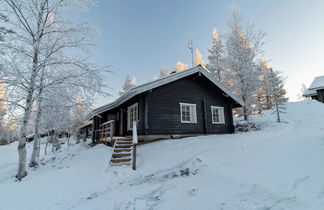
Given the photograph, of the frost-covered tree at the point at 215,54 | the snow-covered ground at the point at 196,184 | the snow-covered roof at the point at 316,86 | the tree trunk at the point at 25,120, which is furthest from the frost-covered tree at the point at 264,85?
the tree trunk at the point at 25,120

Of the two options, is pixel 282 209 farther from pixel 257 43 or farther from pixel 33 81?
pixel 257 43

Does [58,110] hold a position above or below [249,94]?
below

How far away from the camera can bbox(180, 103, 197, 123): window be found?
9.94 metres

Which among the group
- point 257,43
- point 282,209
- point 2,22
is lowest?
point 282,209

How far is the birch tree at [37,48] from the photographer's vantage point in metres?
6.03

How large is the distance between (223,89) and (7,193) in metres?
11.9

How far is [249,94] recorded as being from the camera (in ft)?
43.8

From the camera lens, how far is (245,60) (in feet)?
43.8

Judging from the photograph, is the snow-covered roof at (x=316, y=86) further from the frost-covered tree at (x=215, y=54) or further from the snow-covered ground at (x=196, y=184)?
the snow-covered ground at (x=196, y=184)

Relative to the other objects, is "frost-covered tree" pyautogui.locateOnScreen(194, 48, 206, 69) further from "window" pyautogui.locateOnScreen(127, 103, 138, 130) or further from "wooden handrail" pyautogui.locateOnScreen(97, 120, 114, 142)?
"wooden handrail" pyautogui.locateOnScreen(97, 120, 114, 142)

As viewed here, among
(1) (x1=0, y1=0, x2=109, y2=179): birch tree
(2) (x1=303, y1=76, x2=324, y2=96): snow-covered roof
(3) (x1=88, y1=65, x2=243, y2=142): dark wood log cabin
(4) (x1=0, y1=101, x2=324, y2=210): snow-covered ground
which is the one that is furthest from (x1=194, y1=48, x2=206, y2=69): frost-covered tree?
(4) (x1=0, y1=101, x2=324, y2=210): snow-covered ground

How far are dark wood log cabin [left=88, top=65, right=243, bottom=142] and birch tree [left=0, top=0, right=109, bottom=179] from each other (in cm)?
271

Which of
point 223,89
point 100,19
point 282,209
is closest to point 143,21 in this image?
point 100,19

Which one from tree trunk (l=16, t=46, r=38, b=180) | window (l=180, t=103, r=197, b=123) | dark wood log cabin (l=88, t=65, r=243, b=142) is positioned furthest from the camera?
window (l=180, t=103, r=197, b=123)
